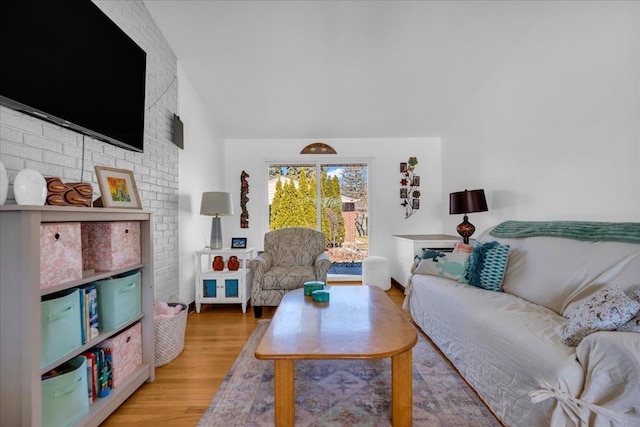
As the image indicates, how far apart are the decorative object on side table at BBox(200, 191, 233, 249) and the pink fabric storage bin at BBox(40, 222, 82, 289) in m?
1.80

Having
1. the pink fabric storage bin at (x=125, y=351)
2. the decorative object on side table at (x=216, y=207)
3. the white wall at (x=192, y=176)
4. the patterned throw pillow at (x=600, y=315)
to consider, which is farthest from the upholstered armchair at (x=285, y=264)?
the patterned throw pillow at (x=600, y=315)

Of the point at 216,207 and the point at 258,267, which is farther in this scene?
the point at 216,207

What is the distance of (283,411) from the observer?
137cm

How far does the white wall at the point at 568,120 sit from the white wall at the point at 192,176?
10.6 feet

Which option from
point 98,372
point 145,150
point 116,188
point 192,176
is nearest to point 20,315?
point 98,372

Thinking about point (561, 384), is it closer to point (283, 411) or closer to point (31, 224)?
point (283, 411)

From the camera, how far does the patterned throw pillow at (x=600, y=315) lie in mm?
1201

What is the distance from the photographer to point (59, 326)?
1.21 metres

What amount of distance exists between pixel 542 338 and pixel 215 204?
288 cm

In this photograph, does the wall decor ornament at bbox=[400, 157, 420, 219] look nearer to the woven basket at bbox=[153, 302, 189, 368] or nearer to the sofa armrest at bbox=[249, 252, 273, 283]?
the sofa armrest at bbox=[249, 252, 273, 283]

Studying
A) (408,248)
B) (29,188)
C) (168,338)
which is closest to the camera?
(29,188)

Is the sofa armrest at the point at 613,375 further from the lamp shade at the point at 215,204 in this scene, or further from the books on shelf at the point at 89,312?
the lamp shade at the point at 215,204

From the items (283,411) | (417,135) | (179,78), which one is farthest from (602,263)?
(179,78)

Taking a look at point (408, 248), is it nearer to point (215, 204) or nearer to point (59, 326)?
point (215, 204)
